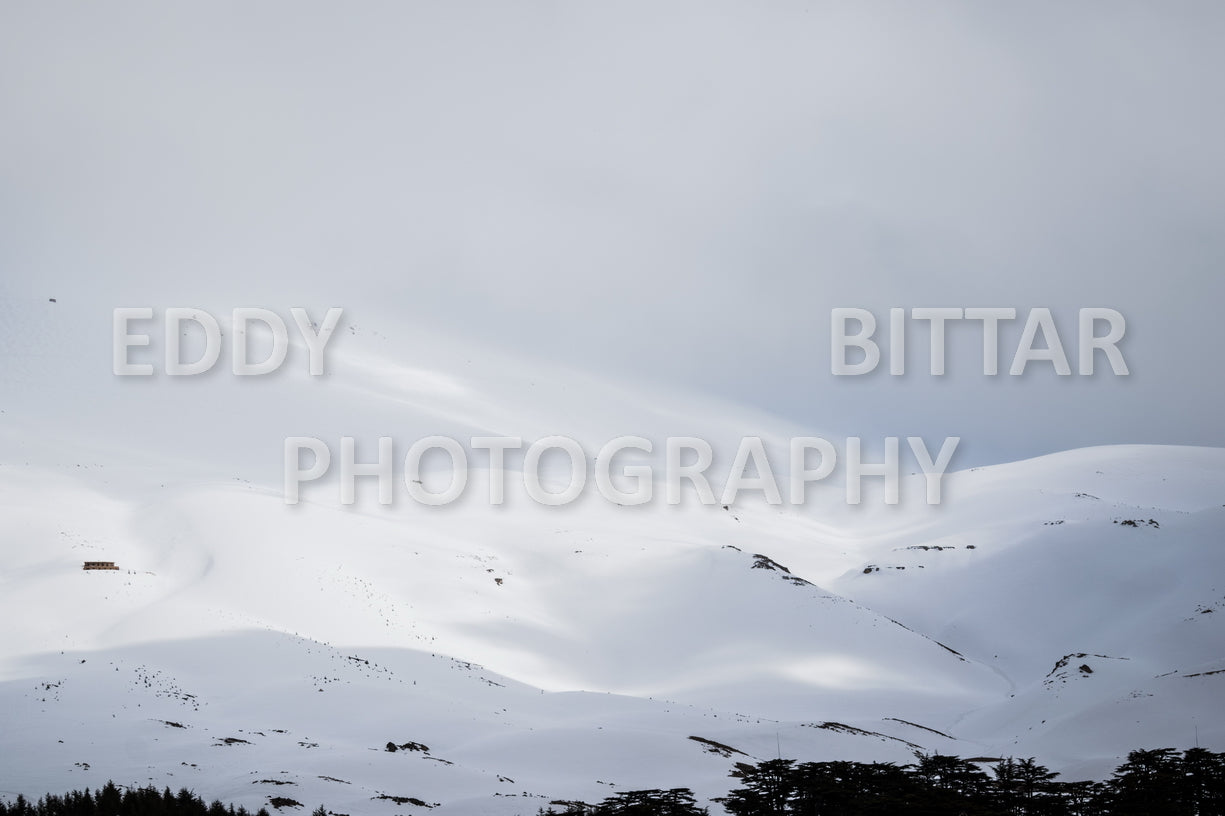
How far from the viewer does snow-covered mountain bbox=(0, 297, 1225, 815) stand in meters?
25.1

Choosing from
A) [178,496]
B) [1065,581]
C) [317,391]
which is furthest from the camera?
[317,391]

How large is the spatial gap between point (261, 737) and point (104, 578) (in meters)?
18.7

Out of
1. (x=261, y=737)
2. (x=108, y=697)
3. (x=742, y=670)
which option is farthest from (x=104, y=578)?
(x=742, y=670)

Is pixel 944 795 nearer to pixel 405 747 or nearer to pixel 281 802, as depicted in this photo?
pixel 281 802

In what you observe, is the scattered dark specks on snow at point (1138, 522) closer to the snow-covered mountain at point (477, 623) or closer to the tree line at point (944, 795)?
the snow-covered mountain at point (477, 623)

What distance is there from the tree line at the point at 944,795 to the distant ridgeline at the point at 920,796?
0.02 metres

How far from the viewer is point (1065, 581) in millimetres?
69688

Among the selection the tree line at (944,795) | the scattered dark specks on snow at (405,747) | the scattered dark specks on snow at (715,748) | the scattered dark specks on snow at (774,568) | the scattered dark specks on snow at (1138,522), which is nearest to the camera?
the tree line at (944,795)

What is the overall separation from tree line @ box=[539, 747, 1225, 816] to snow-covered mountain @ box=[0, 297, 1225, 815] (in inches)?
179

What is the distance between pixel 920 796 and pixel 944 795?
1.69ft

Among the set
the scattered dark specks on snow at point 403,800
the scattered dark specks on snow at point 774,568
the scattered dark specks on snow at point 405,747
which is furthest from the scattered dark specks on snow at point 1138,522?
the scattered dark specks on snow at point 403,800

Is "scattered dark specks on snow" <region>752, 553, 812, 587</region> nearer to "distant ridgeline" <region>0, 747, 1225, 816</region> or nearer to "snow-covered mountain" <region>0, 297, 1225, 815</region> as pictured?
"snow-covered mountain" <region>0, 297, 1225, 815</region>

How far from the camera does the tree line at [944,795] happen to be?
1750 cm

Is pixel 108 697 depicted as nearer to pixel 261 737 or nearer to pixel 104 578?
pixel 261 737
